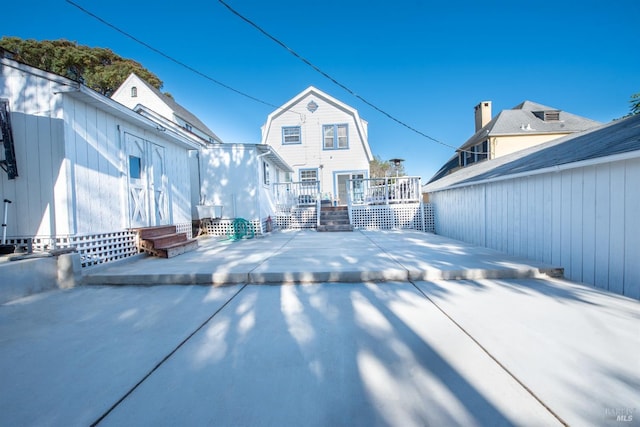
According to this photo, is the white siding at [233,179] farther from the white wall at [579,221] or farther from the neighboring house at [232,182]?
the white wall at [579,221]

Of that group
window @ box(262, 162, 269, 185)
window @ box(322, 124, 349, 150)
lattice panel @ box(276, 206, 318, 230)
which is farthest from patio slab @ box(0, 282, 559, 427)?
window @ box(322, 124, 349, 150)

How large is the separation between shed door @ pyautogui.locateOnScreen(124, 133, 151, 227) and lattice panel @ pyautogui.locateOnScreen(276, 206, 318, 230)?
19.1ft

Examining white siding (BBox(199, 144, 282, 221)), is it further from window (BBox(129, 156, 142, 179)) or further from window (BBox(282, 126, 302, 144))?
window (BBox(282, 126, 302, 144))

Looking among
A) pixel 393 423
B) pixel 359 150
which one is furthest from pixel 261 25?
pixel 359 150

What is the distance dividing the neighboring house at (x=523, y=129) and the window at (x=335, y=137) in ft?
26.2

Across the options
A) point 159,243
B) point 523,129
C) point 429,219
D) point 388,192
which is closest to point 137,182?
point 159,243

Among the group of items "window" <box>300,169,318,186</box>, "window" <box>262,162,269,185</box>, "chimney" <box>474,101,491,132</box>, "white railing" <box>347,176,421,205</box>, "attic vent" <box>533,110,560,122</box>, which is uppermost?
"chimney" <box>474,101,491,132</box>

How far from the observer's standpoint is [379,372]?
5.75 ft

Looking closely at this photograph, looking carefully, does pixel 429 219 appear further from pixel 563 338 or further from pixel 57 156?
pixel 57 156

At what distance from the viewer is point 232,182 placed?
9.07 meters

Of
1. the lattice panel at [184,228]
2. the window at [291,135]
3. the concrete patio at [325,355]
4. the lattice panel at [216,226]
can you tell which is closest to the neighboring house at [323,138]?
the window at [291,135]

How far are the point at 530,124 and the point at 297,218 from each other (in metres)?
17.9

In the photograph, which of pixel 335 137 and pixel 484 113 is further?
pixel 484 113

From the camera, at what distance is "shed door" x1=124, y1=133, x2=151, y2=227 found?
5.32 meters
